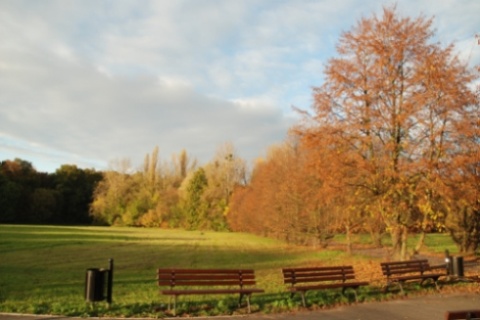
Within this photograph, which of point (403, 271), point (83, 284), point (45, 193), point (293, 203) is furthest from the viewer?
point (45, 193)

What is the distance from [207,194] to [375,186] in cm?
4179

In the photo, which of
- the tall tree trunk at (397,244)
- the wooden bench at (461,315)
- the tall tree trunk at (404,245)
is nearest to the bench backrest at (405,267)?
the tall tree trunk at (404,245)

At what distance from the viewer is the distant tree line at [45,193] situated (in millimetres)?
78900

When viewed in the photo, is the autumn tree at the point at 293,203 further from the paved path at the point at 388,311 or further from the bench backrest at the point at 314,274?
the paved path at the point at 388,311

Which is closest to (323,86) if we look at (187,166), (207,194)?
(207,194)

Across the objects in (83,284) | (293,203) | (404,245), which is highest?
(293,203)

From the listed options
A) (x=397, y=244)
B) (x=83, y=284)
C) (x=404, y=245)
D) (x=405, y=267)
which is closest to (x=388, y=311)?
(x=405, y=267)

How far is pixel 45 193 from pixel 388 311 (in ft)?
273

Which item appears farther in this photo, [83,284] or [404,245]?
[404,245]

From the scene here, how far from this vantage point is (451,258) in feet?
46.1

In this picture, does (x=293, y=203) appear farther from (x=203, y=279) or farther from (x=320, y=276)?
(x=203, y=279)

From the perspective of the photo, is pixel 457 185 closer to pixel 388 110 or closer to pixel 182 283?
pixel 388 110

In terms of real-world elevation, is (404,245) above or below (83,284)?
above

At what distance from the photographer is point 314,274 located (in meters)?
10.9
